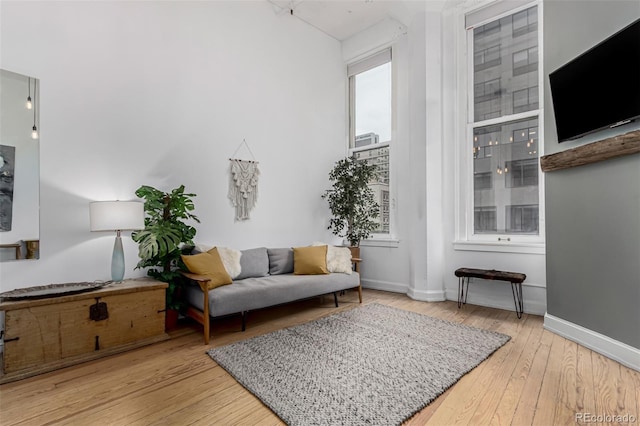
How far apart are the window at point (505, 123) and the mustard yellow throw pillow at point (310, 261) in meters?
2.00

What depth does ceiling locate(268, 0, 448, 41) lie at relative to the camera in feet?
14.2

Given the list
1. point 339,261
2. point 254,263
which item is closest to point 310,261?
point 339,261

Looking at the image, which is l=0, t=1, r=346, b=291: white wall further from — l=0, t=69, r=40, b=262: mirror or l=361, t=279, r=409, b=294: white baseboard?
l=361, t=279, r=409, b=294: white baseboard

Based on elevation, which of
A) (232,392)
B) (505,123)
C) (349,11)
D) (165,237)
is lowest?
(232,392)

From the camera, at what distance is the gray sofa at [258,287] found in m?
2.85

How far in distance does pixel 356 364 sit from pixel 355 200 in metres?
2.74

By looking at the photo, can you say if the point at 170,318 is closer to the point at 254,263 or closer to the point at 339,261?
the point at 254,263

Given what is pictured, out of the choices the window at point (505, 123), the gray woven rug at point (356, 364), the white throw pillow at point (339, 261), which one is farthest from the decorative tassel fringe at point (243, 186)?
the window at point (505, 123)

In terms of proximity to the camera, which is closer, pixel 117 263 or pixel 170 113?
pixel 117 263

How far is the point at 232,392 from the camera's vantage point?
198 cm

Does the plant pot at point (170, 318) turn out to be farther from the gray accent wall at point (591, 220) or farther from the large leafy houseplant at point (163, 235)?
the gray accent wall at point (591, 220)

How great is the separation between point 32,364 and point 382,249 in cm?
405

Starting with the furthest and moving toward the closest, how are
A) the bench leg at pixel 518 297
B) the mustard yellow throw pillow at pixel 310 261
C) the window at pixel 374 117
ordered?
1. the window at pixel 374 117
2. the mustard yellow throw pillow at pixel 310 261
3. the bench leg at pixel 518 297
